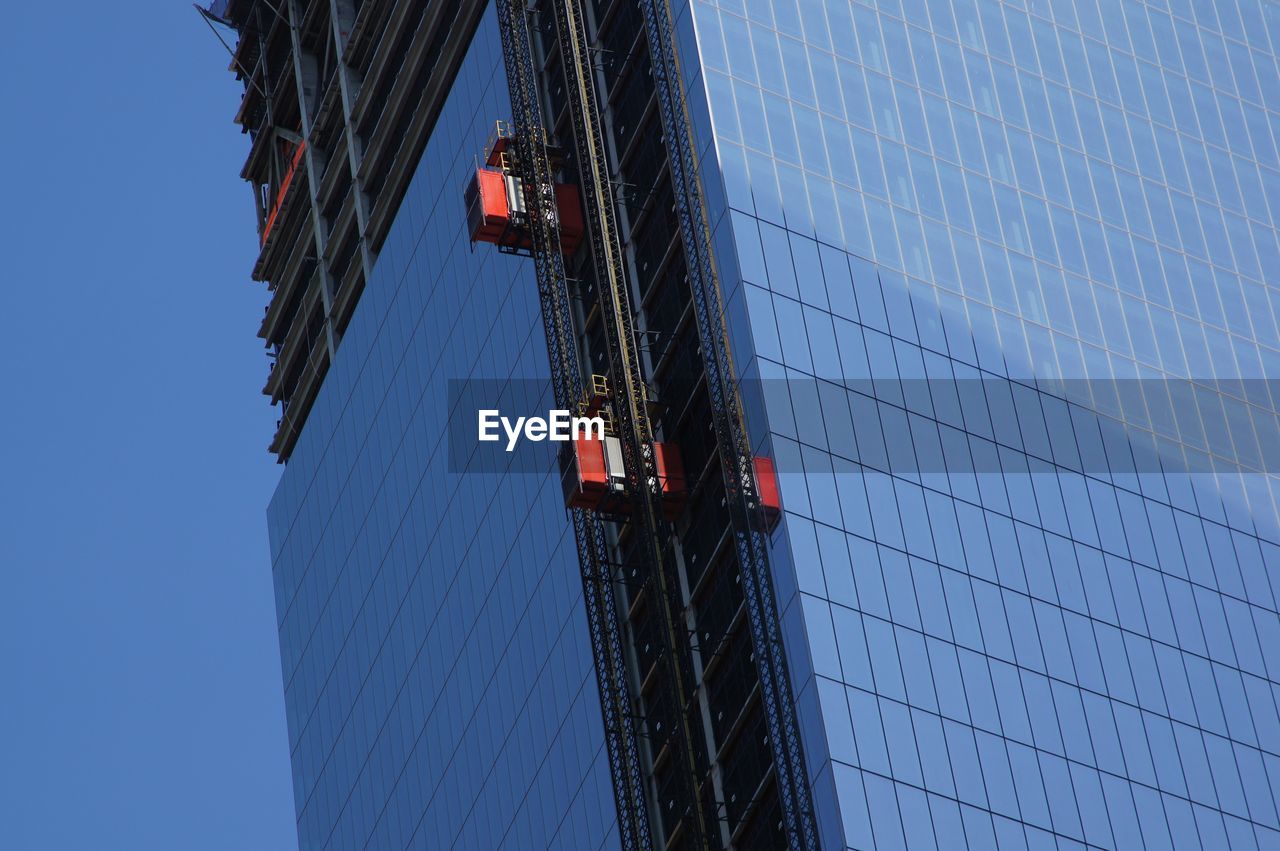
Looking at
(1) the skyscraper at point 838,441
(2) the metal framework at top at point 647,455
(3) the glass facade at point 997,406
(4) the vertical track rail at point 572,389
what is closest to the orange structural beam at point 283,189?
(1) the skyscraper at point 838,441

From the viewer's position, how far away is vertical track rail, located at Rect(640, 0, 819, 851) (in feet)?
265

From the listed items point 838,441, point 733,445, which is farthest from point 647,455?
point 838,441

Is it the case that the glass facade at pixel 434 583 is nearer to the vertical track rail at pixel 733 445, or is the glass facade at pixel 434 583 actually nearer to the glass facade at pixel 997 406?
the vertical track rail at pixel 733 445

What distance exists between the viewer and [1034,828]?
270 ft

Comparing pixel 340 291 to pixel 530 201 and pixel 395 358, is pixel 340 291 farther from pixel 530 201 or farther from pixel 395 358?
pixel 530 201

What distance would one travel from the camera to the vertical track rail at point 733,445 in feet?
265

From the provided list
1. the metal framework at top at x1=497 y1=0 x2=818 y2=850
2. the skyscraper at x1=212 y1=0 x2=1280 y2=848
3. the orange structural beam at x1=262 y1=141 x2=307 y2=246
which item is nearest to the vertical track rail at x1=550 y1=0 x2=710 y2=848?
the metal framework at top at x1=497 y1=0 x2=818 y2=850

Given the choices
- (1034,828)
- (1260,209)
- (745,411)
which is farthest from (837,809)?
(1260,209)

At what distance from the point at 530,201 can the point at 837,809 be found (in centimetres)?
3352

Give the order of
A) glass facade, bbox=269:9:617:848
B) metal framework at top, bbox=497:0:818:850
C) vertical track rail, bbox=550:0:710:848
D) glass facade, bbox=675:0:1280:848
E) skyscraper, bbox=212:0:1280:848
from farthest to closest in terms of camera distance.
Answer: glass facade, bbox=269:9:617:848, vertical track rail, bbox=550:0:710:848, skyscraper, bbox=212:0:1280:848, metal framework at top, bbox=497:0:818:850, glass facade, bbox=675:0:1280:848

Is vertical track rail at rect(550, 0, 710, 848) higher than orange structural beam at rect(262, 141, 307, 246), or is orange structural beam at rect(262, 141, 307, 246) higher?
orange structural beam at rect(262, 141, 307, 246)

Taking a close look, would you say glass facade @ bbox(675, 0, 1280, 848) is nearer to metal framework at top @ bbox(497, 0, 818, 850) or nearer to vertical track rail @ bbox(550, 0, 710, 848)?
metal framework at top @ bbox(497, 0, 818, 850)

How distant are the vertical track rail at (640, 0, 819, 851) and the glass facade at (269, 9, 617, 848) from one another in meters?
14.7

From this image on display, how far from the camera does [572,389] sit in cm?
9962
